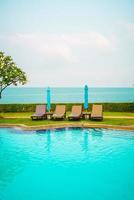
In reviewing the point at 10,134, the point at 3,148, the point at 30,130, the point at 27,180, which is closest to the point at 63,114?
the point at 30,130

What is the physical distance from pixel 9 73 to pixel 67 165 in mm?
15125

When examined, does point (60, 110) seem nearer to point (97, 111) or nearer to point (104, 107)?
point (97, 111)

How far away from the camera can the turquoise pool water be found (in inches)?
361

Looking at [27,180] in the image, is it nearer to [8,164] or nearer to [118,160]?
[8,164]

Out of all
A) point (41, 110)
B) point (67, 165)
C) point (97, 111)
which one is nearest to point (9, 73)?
point (41, 110)

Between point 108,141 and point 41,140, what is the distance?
4156 millimetres

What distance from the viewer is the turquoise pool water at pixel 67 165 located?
9.17 metres

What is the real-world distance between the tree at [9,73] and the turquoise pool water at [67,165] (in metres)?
8.18

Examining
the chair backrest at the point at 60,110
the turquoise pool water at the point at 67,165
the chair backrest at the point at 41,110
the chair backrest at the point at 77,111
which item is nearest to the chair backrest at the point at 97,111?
the chair backrest at the point at 77,111

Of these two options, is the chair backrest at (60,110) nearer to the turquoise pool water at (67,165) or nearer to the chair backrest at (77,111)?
the chair backrest at (77,111)

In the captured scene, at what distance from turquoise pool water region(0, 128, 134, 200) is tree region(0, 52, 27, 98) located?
26.8 feet

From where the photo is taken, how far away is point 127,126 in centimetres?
1808

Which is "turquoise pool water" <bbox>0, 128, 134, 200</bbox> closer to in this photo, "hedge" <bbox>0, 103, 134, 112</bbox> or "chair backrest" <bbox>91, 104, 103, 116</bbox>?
"chair backrest" <bbox>91, 104, 103, 116</bbox>

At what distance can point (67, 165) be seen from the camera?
11.8 m
